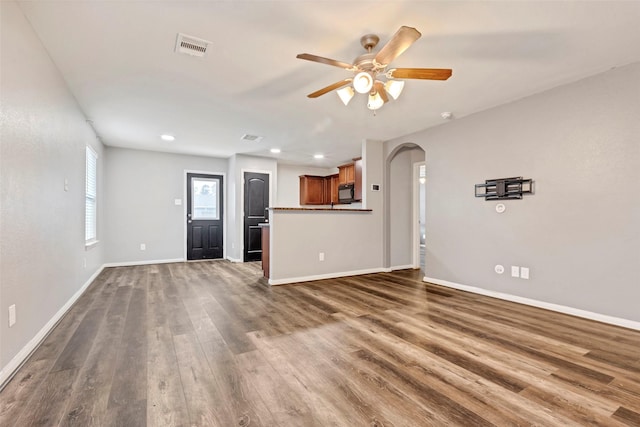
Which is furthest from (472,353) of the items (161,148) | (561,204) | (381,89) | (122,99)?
(161,148)

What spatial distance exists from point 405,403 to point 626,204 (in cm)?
283

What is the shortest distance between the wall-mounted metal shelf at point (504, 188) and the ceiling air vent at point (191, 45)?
3.47m

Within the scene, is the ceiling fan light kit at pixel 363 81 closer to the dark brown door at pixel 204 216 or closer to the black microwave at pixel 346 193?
the black microwave at pixel 346 193

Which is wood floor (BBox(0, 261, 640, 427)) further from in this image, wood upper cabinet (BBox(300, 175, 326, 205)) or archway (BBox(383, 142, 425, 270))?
wood upper cabinet (BBox(300, 175, 326, 205))

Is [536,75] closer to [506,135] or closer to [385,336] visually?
[506,135]

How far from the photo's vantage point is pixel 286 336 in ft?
8.24

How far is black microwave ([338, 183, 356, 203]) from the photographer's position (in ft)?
22.0

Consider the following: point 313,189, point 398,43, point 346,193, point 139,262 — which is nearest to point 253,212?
point 313,189

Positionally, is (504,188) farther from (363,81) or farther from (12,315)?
(12,315)

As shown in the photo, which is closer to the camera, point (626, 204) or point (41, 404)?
point (41, 404)

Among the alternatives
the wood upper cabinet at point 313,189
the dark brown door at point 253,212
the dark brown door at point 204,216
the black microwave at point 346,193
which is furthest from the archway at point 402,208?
the dark brown door at point 204,216

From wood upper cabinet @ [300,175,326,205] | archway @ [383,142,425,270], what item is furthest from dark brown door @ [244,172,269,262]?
archway @ [383,142,425,270]

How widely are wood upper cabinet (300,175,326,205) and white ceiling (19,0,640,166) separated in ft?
11.9

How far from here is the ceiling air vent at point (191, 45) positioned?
2316mm
